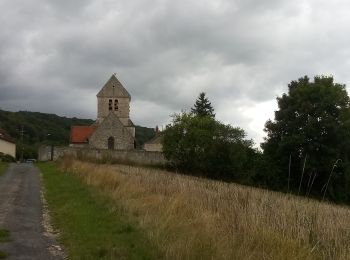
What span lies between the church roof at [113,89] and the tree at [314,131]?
132 ft

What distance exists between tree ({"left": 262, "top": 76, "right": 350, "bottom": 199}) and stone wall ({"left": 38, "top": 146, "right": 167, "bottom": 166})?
51.6 ft

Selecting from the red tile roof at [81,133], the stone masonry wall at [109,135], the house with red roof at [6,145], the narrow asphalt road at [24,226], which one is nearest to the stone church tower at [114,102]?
the red tile roof at [81,133]

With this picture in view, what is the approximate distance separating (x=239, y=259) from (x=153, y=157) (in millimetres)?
61416

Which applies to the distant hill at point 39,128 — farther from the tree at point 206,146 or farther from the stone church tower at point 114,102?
the tree at point 206,146

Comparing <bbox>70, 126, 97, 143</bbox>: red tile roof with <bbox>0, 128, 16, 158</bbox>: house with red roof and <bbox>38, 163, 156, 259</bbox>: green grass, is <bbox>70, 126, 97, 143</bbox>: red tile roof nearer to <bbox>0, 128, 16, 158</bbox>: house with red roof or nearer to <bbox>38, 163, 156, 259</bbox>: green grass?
<bbox>0, 128, 16, 158</bbox>: house with red roof

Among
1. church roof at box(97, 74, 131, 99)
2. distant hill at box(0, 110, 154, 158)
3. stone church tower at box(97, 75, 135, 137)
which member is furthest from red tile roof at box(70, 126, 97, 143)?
distant hill at box(0, 110, 154, 158)

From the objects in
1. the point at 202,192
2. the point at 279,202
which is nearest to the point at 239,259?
the point at 279,202

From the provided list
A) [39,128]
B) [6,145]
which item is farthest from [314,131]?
[39,128]

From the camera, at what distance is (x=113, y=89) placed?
9569 centimetres

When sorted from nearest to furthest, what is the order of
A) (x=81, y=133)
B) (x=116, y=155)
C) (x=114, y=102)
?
(x=116, y=155) → (x=81, y=133) → (x=114, y=102)

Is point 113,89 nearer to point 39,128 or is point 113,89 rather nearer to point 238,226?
point 39,128

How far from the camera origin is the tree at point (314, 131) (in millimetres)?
55531

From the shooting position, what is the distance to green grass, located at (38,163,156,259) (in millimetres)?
9680

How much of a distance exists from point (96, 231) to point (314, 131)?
48019 mm
